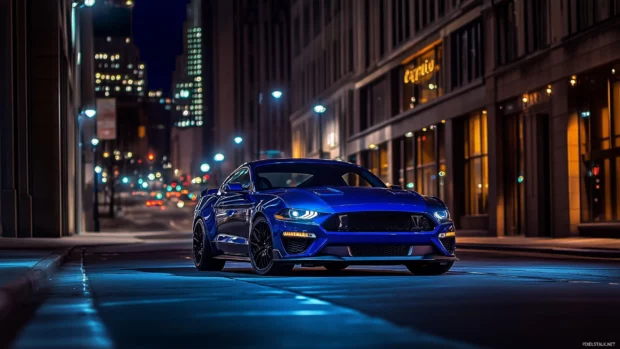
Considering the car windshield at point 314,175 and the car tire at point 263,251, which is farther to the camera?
the car windshield at point 314,175

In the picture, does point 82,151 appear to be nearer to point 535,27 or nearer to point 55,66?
point 55,66

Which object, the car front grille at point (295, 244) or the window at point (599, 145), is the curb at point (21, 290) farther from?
the window at point (599, 145)

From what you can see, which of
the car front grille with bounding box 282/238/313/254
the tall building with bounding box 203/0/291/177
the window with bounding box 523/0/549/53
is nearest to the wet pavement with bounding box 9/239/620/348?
the car front grille with bounding box 282/238/313/254

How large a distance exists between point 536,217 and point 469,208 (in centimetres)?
988

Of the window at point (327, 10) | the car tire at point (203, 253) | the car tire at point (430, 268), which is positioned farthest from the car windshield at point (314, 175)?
the window at point (327, 10)

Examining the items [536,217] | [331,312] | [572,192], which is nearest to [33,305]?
[331,312]

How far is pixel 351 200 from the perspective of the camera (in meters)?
13.8

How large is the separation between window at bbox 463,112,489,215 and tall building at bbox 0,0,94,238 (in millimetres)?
16139

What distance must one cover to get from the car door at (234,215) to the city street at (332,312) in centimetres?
103

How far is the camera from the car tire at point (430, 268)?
14500 millimetres

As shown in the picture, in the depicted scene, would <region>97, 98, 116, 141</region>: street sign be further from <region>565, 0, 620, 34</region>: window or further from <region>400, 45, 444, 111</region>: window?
<region>565, 0, 620, 34</region>: window

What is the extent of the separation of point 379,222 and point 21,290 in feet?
13.9

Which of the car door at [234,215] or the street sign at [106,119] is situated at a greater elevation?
the street sign at [106,119]

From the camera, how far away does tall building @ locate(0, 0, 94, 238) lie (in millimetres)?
37250
